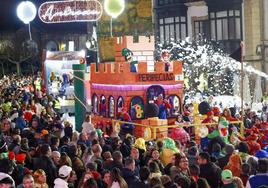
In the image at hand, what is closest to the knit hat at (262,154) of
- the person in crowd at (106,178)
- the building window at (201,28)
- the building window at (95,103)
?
the person in crowd at (106,178)

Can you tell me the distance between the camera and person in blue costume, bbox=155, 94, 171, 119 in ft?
66.5

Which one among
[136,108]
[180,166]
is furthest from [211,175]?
[136,108]

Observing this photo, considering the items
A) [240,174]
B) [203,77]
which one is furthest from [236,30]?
[240,174]

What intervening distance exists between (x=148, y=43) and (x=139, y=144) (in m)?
9.95

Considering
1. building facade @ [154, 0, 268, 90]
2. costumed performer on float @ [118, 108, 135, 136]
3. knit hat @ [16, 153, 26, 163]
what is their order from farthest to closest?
building facade @ [154, 0, 268, 90] < costumed performer on float @ [118, 108, 135, 136] < knit hat @ [16, 153, 26, 163]

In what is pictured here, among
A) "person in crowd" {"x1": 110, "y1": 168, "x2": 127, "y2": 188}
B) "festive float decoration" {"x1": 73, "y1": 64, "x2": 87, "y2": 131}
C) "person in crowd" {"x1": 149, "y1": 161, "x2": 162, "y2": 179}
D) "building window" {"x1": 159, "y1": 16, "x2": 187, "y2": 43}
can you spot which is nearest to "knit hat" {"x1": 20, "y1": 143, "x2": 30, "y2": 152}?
"person in crowd" {"x1": 149, "y1": 161, "x2": 162, "y2": 179}

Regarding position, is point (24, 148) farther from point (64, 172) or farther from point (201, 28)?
point (201, 28)

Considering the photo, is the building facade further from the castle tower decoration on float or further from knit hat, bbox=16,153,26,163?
knit hat, bbox=16,153,26,163

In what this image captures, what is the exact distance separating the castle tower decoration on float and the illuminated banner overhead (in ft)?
22.9

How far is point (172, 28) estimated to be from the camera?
147ft

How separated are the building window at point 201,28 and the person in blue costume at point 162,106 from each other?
21783 mm

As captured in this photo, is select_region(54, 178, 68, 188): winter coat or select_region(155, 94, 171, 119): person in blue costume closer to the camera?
select_region(54, 178, 68, 188): winter coat

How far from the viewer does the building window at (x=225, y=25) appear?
4034cm

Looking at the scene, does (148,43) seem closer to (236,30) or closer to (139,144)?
(139,144)
